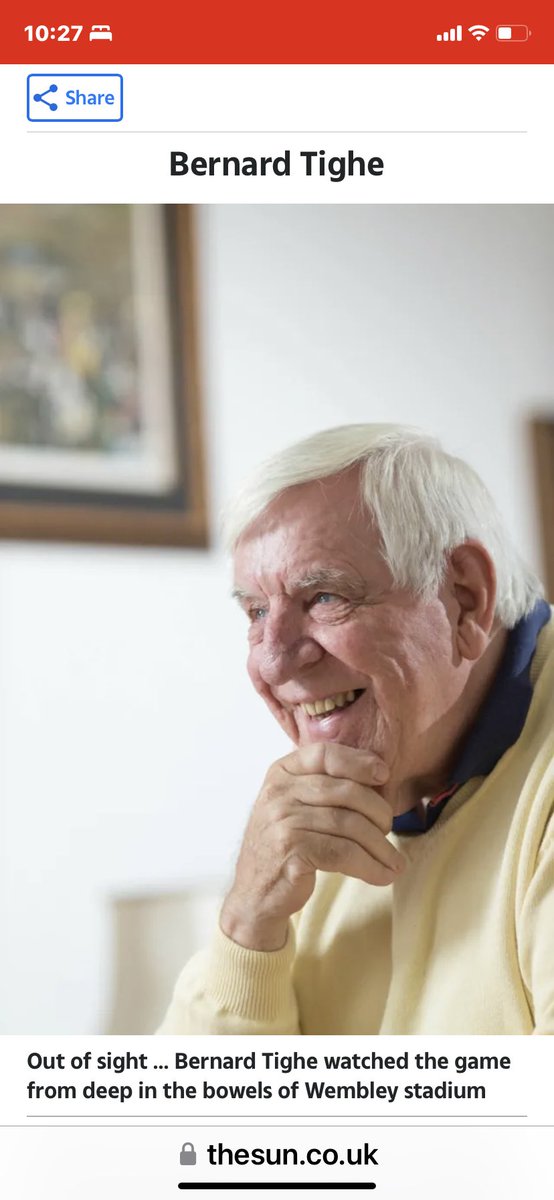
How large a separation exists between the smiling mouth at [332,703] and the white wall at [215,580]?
89 cm

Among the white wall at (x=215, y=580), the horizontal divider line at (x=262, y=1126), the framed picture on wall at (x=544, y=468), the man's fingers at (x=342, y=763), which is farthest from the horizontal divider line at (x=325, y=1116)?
the framed picture on wall at (x=544, y=468)

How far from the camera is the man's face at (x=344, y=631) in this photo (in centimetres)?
81

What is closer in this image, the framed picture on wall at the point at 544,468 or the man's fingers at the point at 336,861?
the man's fingers at the point at 336,861

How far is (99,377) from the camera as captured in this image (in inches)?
70.3

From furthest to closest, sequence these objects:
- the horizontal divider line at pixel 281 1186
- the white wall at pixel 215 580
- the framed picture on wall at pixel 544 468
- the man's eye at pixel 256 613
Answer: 1. the framed picture on wall at pixel 544 468
2. the white wall at pixel 215 580
3. the man's eye at pixel 256 613
4. the horizontal divider line at pixel 281 1186

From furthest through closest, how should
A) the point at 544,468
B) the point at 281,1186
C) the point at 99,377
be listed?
the point at 544,468 < the point at 99,377 < the point at 281,1186

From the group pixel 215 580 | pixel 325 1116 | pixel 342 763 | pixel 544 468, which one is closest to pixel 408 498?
pixel 342 763

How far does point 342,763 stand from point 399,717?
5 cm

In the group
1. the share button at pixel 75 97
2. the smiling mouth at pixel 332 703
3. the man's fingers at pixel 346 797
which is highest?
the share button at pixel 75 97
